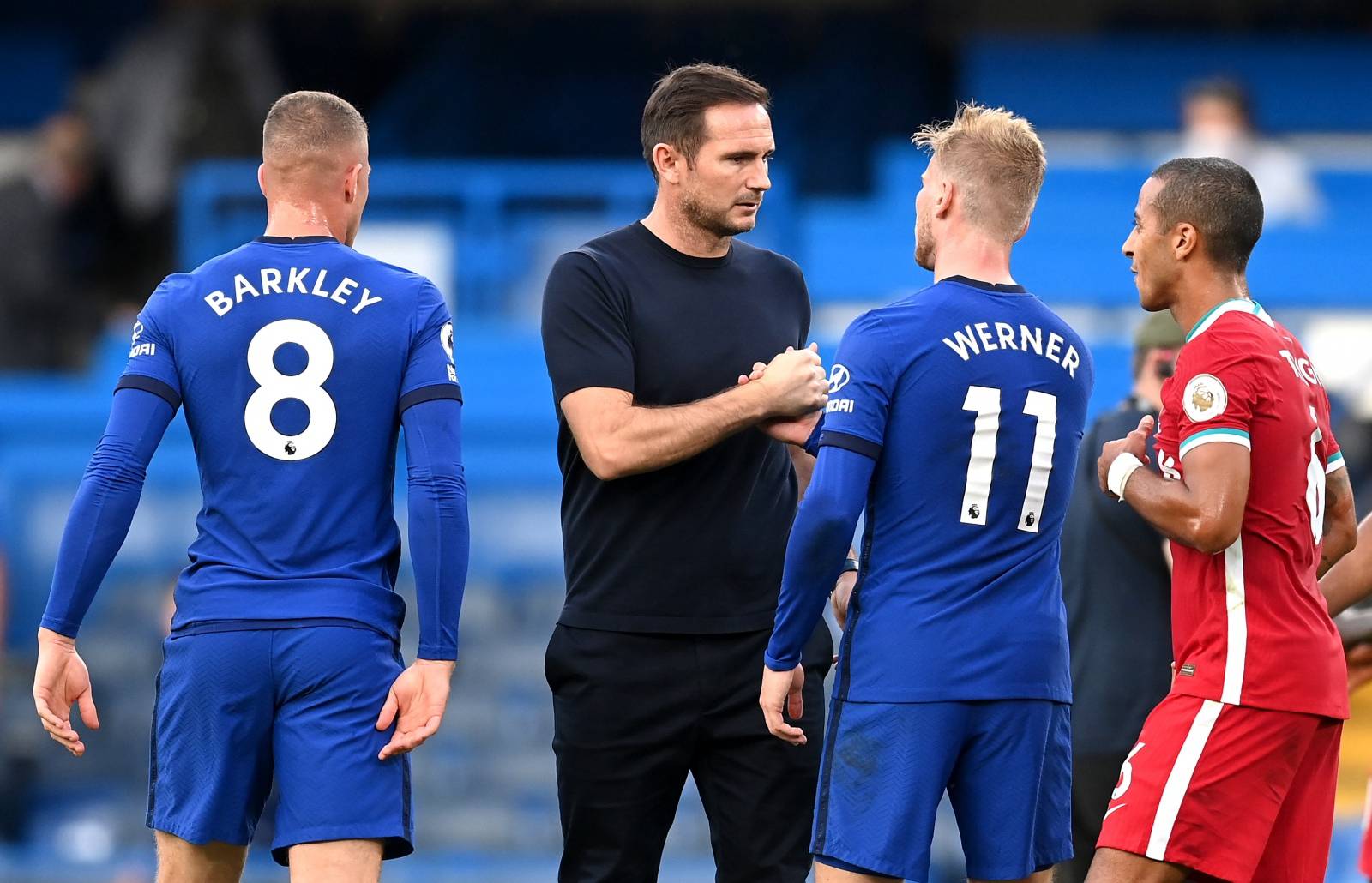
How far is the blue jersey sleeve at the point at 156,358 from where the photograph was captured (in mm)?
4363

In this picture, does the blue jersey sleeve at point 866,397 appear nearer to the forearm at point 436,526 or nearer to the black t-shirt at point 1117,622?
the forearm at point 436,526

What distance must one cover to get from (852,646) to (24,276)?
32.8ft

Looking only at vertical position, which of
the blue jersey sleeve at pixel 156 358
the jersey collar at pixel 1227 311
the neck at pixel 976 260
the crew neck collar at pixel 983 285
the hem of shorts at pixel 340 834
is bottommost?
the hem of shorts at pixel 340 834

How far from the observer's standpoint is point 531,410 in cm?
1167

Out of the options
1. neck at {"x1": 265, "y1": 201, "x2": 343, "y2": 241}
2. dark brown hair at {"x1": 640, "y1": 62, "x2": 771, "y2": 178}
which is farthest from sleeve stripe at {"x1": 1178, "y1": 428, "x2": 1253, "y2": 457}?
neck at {"x1": 265, "y1": 201, "x2": 343, "y2": 241}

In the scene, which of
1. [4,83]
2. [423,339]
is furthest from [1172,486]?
[4,83]

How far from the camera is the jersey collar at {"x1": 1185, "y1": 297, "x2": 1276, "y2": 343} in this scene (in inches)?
169

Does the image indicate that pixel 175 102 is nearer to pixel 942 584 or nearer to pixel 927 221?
pixel 927 221

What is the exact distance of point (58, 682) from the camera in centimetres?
430

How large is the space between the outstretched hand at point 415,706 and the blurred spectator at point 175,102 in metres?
9.79

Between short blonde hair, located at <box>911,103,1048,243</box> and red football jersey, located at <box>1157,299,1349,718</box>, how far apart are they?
20.4 inches

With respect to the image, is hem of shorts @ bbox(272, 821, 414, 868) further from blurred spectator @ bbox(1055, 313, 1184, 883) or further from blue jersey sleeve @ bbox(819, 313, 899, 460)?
blurred spectator @ bbox(1055, 313, 1184, 883)

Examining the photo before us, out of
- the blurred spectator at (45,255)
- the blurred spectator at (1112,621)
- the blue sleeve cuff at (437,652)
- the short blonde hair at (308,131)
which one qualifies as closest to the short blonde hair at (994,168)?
the blurred spectator at (1112,621)

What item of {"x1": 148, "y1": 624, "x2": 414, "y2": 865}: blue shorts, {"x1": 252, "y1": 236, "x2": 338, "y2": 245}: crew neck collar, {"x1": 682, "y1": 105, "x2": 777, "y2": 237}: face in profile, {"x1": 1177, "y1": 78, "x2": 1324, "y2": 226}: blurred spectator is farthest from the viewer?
{"x1": 1177, "y1": 78, "x2": 1324, "y2": 226}: blurred spectator
